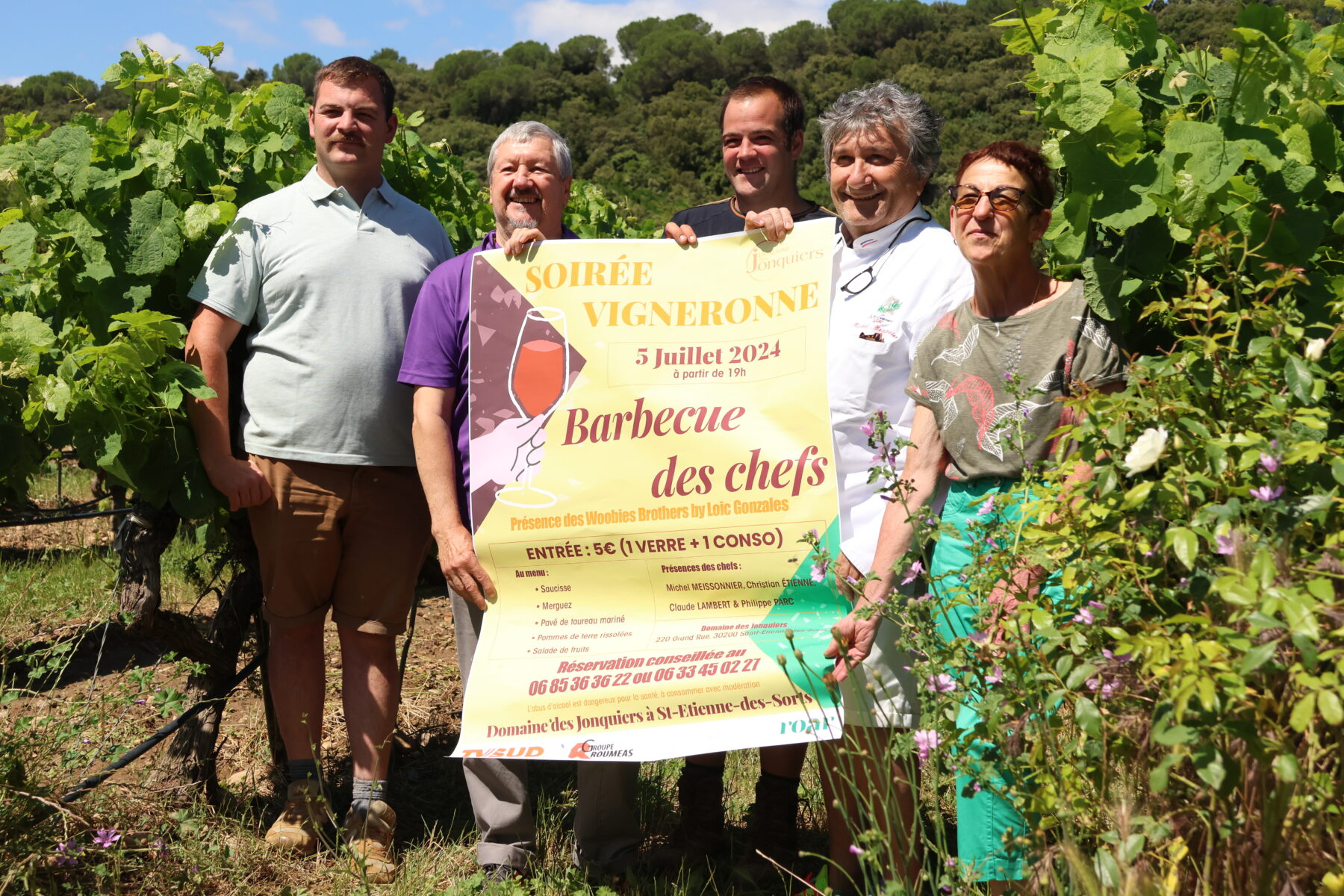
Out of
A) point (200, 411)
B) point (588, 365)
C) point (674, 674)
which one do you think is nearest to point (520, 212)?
point (588, 365)

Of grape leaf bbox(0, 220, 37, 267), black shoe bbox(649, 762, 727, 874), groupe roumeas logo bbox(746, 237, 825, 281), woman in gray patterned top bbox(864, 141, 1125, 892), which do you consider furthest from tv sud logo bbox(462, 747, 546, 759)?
grape leaf bbox(0, 220, 37, 267)

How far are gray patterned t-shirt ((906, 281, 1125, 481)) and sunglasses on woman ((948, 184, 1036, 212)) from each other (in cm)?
24

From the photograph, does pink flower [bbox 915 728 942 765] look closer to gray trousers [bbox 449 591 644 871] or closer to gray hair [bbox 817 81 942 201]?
gray trousers [bbox 449 591 644 871]

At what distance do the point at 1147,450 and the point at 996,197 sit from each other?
108 centimetres

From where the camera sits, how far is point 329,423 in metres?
3.34

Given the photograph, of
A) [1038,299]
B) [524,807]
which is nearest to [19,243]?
[524,807]

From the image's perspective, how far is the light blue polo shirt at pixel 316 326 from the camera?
10.9 ft

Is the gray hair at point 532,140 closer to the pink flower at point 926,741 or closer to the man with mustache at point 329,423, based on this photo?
the man with mustache at point 329,423

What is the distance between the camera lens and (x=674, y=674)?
2787mm

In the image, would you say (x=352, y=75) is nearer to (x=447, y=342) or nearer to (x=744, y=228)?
(x=447, y=342)

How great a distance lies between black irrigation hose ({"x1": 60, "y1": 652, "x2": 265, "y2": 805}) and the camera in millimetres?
3049

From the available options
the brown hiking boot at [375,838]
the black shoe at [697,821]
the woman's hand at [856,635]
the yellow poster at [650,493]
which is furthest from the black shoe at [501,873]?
the woman's hand at [856,635]

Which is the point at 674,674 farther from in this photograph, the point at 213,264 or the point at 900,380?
the point at 213,264

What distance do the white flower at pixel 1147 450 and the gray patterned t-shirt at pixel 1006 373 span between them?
24.2 inches
